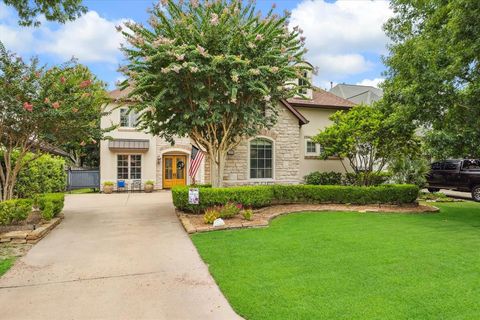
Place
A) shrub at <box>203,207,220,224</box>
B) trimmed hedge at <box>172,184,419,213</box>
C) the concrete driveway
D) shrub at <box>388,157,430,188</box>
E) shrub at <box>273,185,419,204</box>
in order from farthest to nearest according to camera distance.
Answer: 1. shrub at <box>388,157,430,188</box>
2. shrub at <box>273,185,419,204</box>
3. trimmed hedge at <box>172,184,419,213</box>
4. shrub at <box>203,207,220,224</box>
5. the concrete driveway

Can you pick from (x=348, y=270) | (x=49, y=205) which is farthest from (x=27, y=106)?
(x=348, y=270)

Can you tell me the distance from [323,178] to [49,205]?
1186cm

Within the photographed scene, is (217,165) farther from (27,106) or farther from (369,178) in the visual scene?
(369,178)

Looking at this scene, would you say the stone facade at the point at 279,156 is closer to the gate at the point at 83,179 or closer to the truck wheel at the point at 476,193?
the truck wheel at the point at 476,193

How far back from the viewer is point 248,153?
47.0 feet

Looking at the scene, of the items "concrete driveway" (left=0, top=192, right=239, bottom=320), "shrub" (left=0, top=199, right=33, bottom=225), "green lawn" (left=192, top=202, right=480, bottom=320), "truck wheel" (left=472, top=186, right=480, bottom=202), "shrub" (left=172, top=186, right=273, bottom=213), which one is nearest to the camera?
"green lawn" (left=192, top=202, right=480, bottom=320)

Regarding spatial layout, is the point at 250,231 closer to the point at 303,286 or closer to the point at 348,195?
the point at 303,286

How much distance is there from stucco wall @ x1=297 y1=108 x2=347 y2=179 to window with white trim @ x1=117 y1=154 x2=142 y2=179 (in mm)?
9399

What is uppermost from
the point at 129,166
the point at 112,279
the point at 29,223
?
the point at 129,166

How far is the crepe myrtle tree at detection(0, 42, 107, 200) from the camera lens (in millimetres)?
8359

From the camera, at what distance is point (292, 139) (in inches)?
587

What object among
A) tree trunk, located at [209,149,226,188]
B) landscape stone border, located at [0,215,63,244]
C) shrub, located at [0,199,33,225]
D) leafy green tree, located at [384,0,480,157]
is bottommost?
landscape stone border, located at [0,215,63,244]

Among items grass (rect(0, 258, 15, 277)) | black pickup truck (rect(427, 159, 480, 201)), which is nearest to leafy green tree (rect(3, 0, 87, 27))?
grass (rect(0, 258, 15, 277))

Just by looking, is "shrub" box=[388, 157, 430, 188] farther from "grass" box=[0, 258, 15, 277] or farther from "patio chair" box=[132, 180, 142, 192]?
"grass" box=[0, 258, 15, 277]
